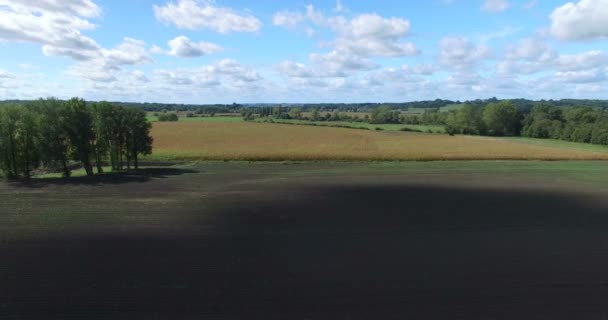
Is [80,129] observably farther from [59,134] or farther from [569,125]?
[569,125]

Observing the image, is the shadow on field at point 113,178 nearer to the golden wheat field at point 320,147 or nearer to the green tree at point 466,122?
the golden wheat field at point 320,147

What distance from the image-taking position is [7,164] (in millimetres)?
48500

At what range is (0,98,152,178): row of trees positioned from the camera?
159ft

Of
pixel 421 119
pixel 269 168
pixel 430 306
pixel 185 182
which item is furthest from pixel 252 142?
pixel 421 119

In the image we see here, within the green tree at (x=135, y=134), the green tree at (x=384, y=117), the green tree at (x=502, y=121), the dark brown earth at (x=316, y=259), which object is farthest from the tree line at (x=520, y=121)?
the green tree at (x=135, y=134)

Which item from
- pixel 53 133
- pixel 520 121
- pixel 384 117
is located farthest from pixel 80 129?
pixel 384 117

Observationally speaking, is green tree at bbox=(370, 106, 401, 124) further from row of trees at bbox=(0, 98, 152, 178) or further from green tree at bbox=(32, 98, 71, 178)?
green tree at bbox=(32, 98, 71, 178)

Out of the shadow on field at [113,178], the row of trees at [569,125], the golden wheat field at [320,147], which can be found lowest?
the shadow on field at [113,178]

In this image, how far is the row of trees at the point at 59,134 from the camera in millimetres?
48500

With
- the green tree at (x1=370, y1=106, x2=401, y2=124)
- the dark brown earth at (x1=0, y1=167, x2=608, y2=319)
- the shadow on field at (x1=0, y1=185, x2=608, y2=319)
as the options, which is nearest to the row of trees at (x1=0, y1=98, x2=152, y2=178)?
the dark brown earth at (x1=0, y1=167, x2=608, y2=319)

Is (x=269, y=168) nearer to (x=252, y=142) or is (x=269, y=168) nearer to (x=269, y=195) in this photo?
(x=269, y=195)

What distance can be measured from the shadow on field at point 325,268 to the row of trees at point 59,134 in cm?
3006

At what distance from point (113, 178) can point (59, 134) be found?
29.9 feet

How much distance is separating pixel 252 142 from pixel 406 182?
164 feet
